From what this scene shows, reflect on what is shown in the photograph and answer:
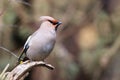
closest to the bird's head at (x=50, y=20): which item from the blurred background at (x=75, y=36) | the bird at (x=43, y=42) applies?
the bird at (x=43, y=42)

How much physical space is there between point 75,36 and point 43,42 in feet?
18.2

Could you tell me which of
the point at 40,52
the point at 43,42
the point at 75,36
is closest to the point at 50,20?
the point at 43,42

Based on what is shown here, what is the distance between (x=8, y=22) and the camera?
8.65m

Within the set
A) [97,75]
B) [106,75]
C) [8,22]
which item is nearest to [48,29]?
[8,22]

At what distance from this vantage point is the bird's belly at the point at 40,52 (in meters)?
5.56

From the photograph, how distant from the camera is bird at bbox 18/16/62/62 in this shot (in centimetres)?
557

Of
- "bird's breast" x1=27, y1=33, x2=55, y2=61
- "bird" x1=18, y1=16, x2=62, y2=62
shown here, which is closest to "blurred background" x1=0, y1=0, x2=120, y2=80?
"bird" x1=18, y1=16, x2=62, y2=62

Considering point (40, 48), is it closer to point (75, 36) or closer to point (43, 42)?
point (43, 42)

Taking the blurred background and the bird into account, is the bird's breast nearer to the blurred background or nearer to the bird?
the bird

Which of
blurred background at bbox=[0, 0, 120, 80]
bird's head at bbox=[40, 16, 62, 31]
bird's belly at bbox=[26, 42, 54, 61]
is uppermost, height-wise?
bird's head at bbox=[40, 16, 62, 31]

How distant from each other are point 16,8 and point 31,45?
13.3ft

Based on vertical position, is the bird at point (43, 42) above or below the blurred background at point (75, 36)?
above

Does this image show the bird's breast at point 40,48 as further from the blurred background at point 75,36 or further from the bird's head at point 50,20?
the blurred background at point 75,36

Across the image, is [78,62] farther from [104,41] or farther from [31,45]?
[31,45]
